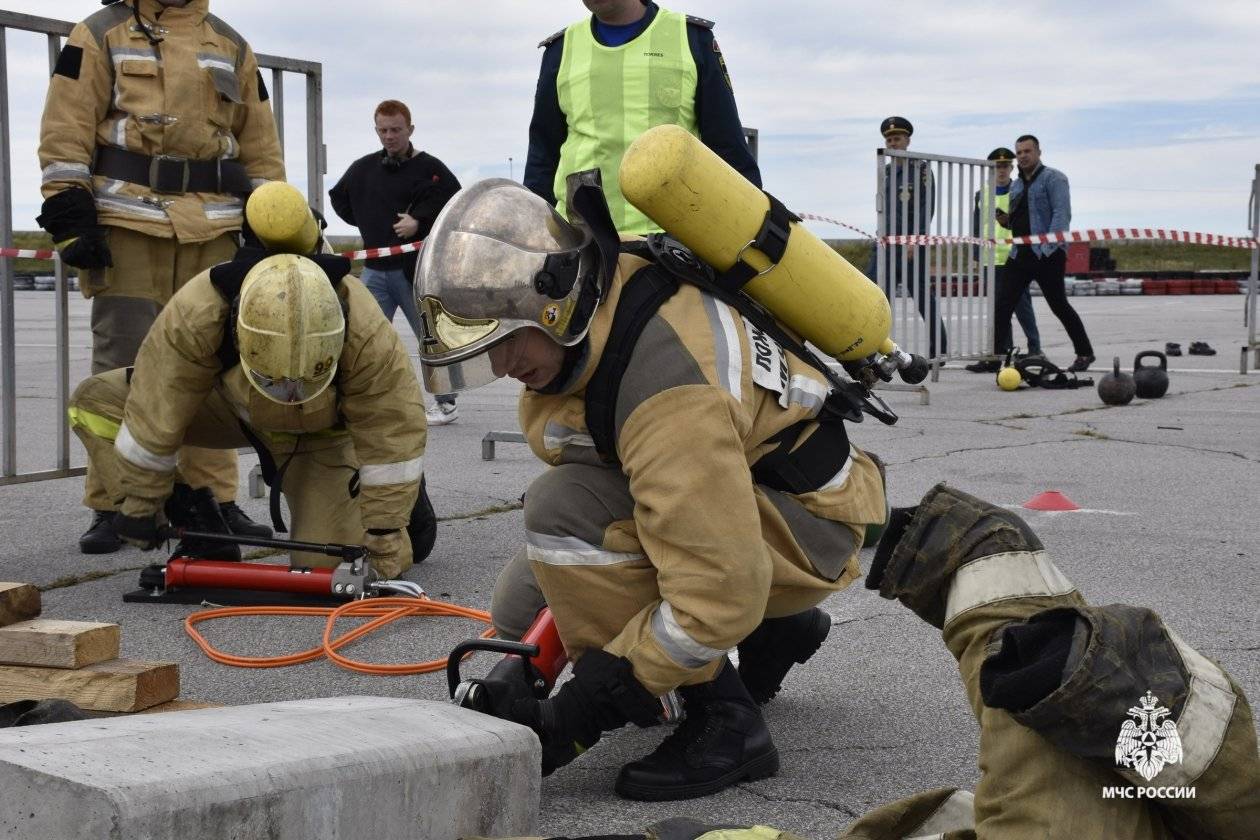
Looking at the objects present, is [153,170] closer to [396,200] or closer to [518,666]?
[518,666]

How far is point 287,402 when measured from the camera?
4.14m

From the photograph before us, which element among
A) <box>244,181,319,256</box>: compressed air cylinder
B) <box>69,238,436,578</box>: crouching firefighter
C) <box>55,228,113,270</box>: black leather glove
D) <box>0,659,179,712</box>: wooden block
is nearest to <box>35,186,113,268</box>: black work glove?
<box>55,228,113,270</box>: black leather glove

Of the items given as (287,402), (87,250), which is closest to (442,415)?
(87,250)

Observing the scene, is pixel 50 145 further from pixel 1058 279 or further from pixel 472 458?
pixel 1058 279

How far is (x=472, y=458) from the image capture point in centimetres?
713

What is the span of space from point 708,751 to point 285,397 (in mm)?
1861

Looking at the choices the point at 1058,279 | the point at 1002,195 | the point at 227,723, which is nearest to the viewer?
the point at 227,723

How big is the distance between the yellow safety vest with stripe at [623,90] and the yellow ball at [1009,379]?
6025mm

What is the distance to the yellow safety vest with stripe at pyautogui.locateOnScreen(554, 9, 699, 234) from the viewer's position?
4672 mm

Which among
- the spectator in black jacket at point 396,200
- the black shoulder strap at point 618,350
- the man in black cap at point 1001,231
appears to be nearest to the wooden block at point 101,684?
the black shoulder strap at point 618,350

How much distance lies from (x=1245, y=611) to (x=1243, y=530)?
49.5 inches

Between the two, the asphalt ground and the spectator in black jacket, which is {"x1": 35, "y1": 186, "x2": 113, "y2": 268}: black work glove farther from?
the spectator in black jacket

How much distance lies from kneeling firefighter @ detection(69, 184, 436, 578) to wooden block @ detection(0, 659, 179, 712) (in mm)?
1224

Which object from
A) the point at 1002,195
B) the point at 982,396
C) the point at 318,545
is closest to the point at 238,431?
the point at 318,545
